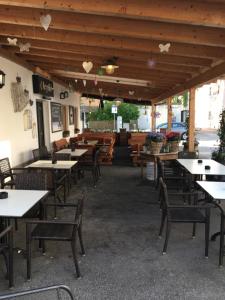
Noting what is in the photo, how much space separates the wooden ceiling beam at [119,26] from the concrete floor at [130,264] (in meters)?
2.59

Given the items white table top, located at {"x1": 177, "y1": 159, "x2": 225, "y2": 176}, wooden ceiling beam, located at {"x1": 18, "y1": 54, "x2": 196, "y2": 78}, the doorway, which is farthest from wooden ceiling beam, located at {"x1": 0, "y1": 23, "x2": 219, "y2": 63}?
the doorway

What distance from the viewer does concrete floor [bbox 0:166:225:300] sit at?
2.62m

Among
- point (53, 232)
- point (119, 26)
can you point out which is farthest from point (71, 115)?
point (53, 232)

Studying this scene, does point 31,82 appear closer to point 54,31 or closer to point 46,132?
point 46,132

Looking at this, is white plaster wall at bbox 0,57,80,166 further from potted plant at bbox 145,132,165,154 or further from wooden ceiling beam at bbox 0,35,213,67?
potted plant at bbox 145,132,165,154

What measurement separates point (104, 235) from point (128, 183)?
9.95 ft

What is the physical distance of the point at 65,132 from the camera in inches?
419

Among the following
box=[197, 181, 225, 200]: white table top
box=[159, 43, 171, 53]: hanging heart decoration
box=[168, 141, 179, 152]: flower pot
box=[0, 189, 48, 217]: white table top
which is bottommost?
box=[197, 181, 225, 200]: white table top

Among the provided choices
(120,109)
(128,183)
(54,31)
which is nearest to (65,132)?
(128,183)

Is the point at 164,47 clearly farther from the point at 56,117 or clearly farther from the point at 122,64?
the point at 56,117

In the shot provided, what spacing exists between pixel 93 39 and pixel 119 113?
17.0 m

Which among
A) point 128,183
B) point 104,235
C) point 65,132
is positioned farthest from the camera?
point 65,132

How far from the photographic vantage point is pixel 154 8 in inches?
124

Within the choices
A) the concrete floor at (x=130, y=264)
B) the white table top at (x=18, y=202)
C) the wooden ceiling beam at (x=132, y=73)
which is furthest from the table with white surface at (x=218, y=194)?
the wooden ceiling beam at (x=132, y=73)
